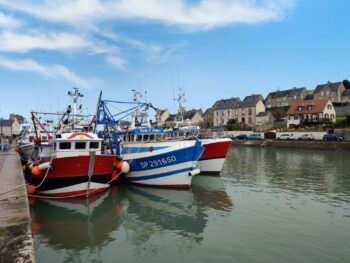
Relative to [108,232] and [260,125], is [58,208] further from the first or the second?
[260,125]

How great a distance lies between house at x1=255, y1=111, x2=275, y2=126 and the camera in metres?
87.8

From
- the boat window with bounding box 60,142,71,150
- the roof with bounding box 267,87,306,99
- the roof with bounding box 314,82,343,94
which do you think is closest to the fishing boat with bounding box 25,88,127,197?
the boat window with bounding box 60,142,71,150

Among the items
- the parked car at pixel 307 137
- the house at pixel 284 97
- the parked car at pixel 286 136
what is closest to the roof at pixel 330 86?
the house at pixel 284 97

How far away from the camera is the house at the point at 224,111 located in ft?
324

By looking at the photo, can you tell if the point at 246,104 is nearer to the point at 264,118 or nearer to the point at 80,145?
the point at 264,118

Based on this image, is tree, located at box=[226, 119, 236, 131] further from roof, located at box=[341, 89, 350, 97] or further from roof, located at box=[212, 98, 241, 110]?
roof, located at box=[341, 89, 350, 97]

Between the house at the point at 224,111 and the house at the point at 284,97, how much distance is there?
1132 centimetres

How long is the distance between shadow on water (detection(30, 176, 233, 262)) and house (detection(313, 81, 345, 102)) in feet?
278

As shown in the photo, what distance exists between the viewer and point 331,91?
92.6 meters

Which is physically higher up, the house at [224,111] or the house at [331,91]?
the house at [331,91]

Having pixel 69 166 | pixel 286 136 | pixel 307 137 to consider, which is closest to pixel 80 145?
pixel 69 166

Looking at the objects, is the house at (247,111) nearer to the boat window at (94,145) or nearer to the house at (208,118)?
the house at (208,118)

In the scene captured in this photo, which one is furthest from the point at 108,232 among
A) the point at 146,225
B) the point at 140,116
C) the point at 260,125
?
the point at 260,125

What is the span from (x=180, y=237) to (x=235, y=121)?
8385cm
